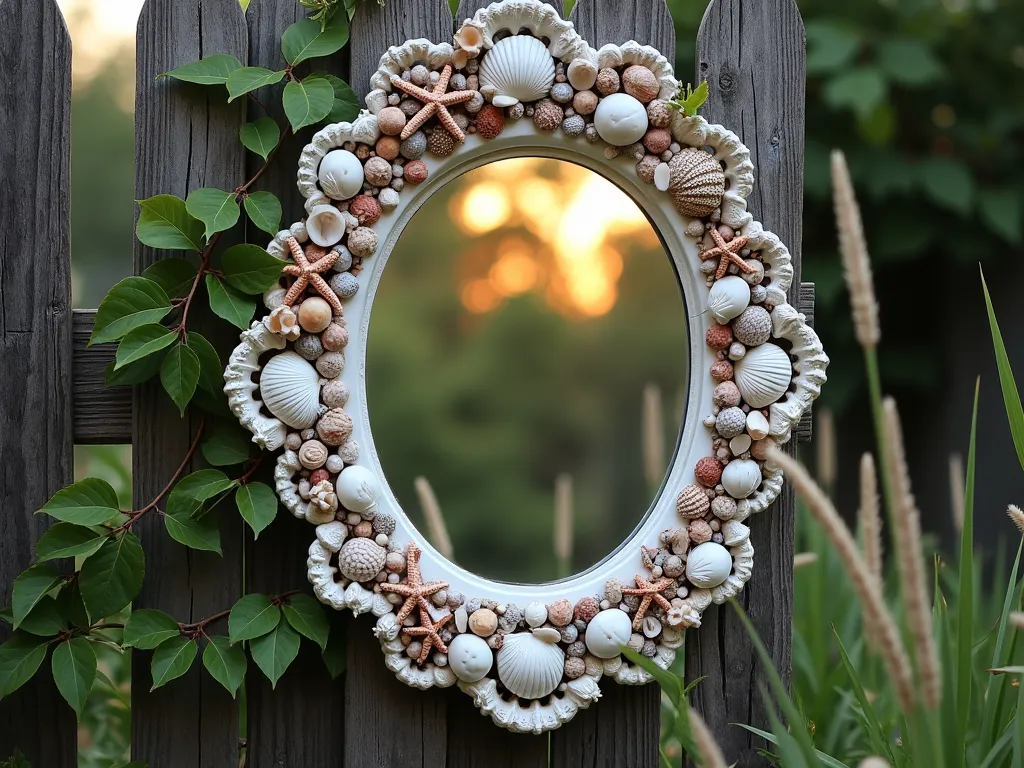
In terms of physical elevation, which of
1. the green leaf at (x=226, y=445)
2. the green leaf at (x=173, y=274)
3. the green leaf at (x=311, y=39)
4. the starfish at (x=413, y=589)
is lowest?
the starfish at (x=413, y=589)

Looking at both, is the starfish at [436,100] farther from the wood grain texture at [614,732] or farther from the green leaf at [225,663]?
the green leaf at [225,663]

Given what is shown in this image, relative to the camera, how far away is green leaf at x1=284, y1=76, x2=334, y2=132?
3.05ft

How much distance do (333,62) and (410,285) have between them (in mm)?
299

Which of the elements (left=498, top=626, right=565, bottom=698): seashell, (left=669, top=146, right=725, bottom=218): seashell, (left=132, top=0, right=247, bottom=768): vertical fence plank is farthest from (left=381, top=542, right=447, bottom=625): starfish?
(left=669, top=146, right=725, bottom=218): seashell

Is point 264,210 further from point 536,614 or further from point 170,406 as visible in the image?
point 536,614

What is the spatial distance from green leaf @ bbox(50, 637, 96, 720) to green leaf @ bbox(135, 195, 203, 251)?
48cm

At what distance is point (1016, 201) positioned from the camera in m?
2.03

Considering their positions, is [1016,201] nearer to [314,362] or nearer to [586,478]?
[586,478]

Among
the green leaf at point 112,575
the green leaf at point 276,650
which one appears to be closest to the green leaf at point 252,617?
the green leaf at point 276,650

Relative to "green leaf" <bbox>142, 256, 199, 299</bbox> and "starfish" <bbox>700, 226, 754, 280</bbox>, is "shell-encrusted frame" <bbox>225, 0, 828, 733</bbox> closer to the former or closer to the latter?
"starfish" <bbox>700, 226, 754, 280</bbox>

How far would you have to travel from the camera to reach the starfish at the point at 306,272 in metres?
0.95

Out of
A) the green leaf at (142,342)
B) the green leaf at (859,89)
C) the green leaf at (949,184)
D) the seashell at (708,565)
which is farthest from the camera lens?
the green leaf at (949,184)

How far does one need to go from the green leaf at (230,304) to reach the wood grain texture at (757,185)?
64cm

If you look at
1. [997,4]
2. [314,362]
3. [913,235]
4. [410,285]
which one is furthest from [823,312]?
[314,362]
